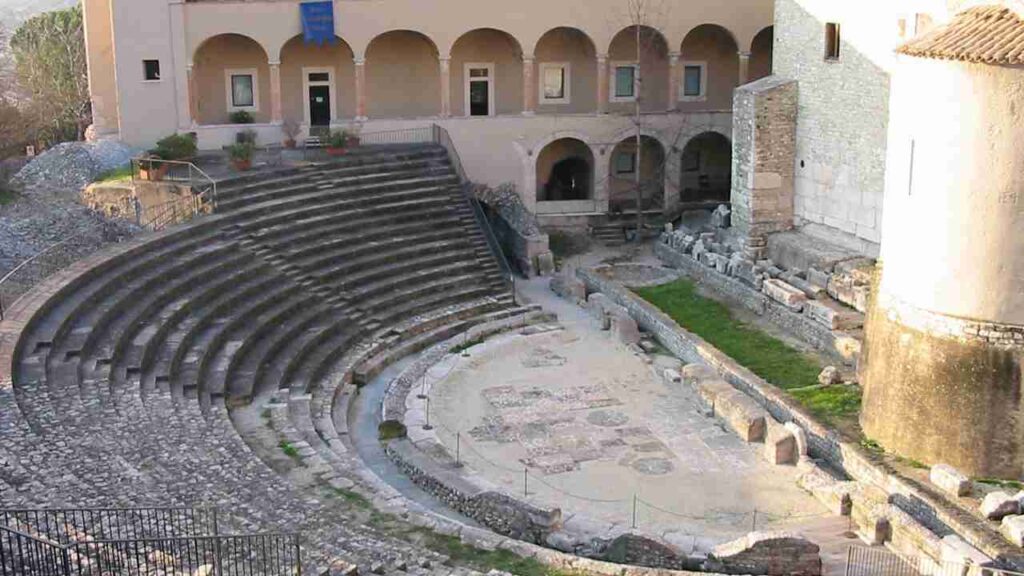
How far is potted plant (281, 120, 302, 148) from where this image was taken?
3194 centimetres

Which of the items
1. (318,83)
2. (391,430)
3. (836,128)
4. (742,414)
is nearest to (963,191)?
(742,414)

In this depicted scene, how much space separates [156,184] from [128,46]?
618 cm

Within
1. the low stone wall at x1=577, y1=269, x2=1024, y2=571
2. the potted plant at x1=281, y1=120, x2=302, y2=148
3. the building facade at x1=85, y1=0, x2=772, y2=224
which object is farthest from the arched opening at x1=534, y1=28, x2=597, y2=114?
the low stone wall at x1=577, y1=269, x2=1024, y2=571

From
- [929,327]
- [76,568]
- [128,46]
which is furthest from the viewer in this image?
[128,46]

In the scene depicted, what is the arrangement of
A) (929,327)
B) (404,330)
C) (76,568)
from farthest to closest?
1. (404,330)
2. (929,327)
3. (76,568)

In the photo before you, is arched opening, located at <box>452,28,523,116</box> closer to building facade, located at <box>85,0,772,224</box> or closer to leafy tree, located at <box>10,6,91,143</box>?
building facade, located at <box>85,0,772,224</box>

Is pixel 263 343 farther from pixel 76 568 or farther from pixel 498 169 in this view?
pixel 498 169

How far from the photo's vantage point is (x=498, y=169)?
34.6m

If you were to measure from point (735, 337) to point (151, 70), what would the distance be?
16.8m

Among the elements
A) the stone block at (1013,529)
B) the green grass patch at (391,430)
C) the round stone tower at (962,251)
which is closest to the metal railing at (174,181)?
the green grass patch at (391,430)

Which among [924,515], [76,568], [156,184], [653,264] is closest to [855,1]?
[653,264]

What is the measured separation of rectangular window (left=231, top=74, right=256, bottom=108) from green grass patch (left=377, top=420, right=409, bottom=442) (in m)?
15.8

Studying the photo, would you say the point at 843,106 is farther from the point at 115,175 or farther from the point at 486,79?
the point at 115,175

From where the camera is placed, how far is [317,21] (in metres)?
32.2
